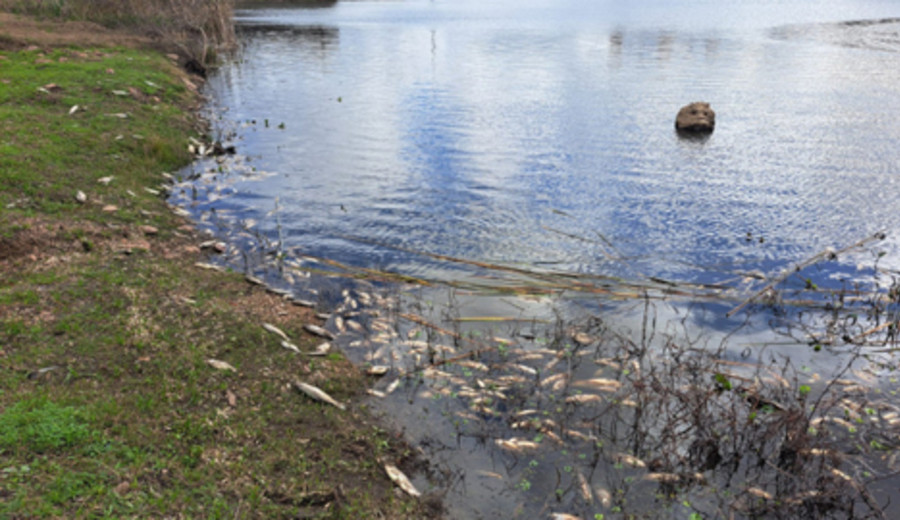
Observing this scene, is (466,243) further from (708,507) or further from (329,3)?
(329,3)

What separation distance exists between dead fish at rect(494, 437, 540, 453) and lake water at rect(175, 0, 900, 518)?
0.19m

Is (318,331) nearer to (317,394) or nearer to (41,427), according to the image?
(317,394)

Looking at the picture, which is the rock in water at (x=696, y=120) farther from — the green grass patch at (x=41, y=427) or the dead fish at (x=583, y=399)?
the green grass patch at (x=41, y=427)

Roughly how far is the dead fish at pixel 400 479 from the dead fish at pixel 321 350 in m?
2.46

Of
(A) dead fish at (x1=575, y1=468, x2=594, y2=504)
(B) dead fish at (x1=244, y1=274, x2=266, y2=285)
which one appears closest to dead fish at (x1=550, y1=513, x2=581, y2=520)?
(A) dead fish at (x1=575, y1=468, x2=594, y2=504)

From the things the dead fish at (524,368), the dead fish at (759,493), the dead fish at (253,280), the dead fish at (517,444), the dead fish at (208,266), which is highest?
the dead fish at (208,266)

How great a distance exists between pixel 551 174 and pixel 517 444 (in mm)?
→ 12021

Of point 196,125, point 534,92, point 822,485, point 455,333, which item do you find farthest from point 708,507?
point 534,92

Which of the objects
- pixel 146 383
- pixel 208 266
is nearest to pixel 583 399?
pixel 146 383

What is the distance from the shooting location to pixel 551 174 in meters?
18.2

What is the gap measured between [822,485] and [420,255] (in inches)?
316

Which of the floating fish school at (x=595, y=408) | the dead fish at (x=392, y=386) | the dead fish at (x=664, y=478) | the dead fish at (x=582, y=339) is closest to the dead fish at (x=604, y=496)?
the floating fish school at (x=595, y=408)

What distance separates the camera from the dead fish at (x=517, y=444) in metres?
7.23

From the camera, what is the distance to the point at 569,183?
684 inches
